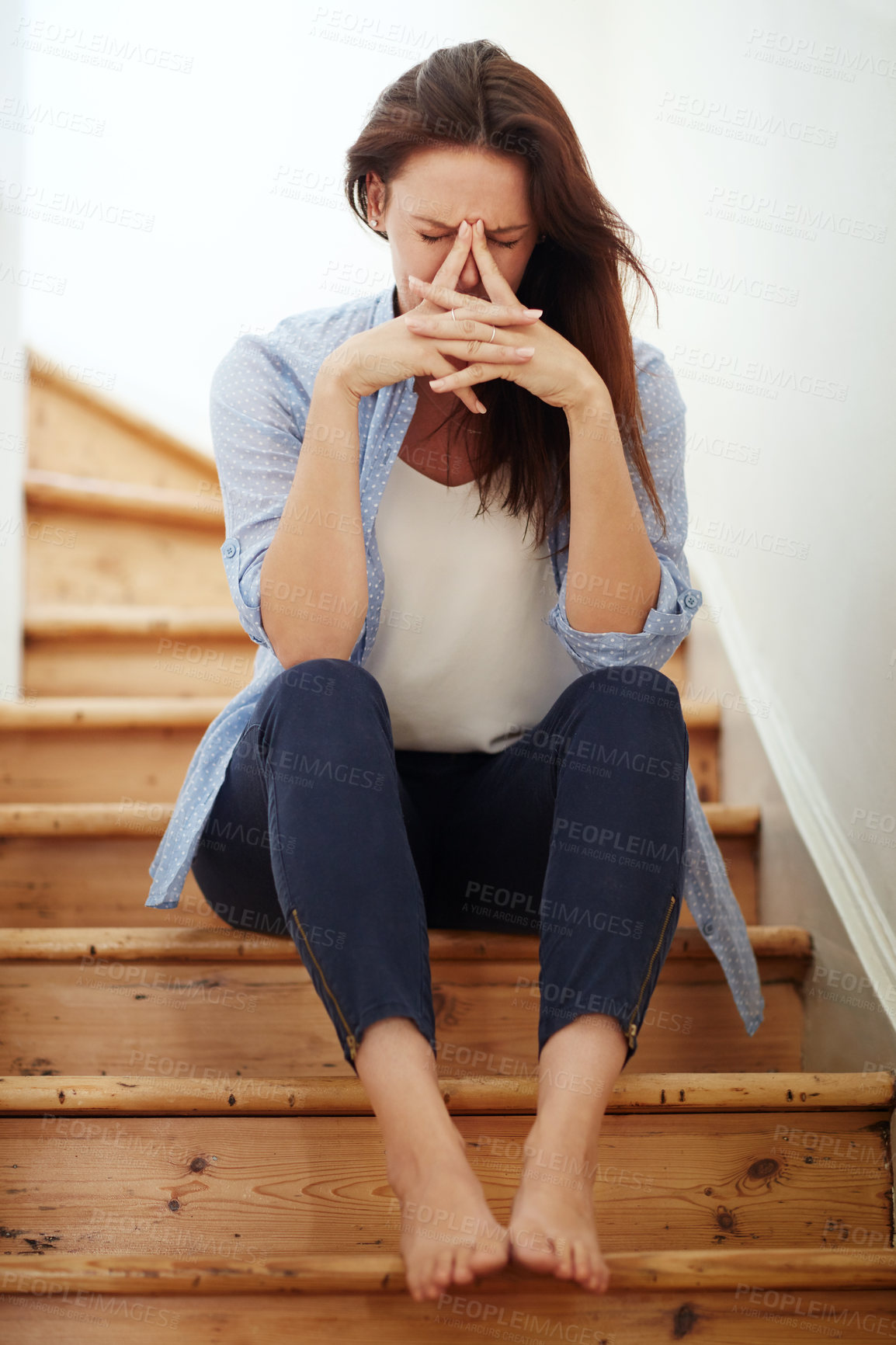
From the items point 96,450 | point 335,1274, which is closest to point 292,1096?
point 335,1274

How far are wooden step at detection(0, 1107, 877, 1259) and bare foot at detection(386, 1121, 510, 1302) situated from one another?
0.18 m

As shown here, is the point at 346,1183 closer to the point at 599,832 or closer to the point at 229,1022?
the point at 229,1022

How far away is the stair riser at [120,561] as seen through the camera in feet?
6.20

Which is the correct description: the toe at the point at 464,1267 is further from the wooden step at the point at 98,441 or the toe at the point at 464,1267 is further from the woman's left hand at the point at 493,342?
the wooden step at the point at 98,441

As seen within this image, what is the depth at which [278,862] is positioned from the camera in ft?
2.52

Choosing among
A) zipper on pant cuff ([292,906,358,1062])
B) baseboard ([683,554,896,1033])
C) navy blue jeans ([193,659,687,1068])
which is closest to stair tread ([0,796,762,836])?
navy blue jeans ([193,659,687,1068])

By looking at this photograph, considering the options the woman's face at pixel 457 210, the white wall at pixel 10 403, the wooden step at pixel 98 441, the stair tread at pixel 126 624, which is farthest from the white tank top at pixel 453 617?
the wooden step at pixel 98 441

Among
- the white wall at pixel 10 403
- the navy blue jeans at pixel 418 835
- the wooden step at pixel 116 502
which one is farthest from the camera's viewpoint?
the wooden step at pixel 116 502

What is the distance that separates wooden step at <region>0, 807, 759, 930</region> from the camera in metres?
1.18

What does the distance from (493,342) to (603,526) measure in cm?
20

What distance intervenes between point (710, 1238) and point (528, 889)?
331 mm

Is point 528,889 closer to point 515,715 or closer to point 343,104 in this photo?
point 515,715

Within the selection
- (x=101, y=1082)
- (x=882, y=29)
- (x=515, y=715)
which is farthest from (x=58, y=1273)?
(x=882, y=29)

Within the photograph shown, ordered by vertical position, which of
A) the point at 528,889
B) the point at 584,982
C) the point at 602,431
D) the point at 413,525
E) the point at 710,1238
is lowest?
the point at 710,1238
